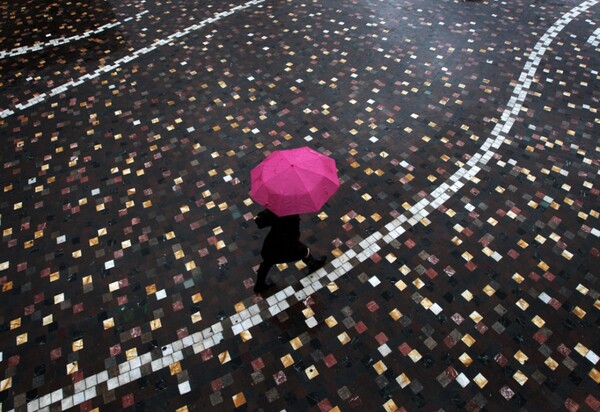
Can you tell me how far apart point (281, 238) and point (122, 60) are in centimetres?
688

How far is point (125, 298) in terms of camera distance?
199 inches

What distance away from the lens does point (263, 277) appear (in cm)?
486

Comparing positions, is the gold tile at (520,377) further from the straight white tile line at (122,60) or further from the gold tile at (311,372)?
the straight white tile line at (122,60)

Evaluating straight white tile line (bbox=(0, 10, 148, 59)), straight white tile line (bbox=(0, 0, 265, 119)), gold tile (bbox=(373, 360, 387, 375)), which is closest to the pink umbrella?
gold tile (bbox=(373, 360, 387, 375))

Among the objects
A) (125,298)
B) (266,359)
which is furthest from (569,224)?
(125,298)

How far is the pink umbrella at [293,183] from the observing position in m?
3.89

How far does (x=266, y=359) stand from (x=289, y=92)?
17.4ft

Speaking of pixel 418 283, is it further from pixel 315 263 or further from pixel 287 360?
pixel 287 360

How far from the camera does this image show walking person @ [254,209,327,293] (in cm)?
421

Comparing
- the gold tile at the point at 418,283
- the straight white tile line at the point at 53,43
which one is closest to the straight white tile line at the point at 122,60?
the straight white tile line at the point at 53,43

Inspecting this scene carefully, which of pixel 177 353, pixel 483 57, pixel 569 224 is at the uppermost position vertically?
pixel 483 57

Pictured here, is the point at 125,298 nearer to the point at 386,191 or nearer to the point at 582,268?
the point at 386,191

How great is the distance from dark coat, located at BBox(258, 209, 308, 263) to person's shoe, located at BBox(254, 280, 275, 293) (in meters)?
0.58

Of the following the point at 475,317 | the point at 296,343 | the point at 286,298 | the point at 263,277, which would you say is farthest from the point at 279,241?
the point at 475,317
